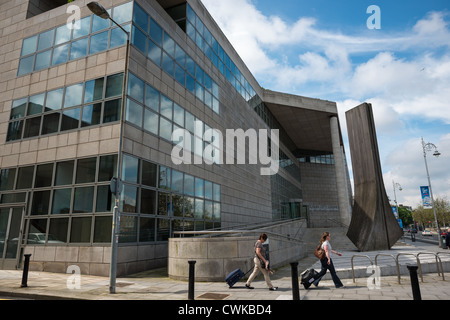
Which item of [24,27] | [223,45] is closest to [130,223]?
[24,27]

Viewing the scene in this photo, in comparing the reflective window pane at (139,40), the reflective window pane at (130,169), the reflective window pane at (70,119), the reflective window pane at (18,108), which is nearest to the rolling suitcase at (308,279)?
the reflective window pane at (130,169)

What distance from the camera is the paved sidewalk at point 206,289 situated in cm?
810

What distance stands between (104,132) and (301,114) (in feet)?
103

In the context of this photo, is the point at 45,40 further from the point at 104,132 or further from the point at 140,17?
the point at 104,132

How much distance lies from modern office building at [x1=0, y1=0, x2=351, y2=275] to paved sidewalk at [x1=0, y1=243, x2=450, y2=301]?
213 cm

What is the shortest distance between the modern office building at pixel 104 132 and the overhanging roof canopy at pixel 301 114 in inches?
623

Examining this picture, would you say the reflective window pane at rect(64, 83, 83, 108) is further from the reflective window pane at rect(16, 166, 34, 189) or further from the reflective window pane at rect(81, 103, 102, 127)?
the reflective window pane at rect(16, 166, 34, 189)

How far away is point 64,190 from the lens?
46.0 ft

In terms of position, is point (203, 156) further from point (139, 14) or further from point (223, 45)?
point (223, 45)

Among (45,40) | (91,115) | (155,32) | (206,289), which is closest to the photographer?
(206,289)

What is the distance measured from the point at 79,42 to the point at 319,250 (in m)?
15.8

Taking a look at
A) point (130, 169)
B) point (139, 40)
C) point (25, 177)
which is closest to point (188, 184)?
point (130, 169)

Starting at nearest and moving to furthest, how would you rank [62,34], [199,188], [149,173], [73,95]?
[149,173]
[73,95]
[62,34]
[199,188]

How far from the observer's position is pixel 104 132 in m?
13.8
